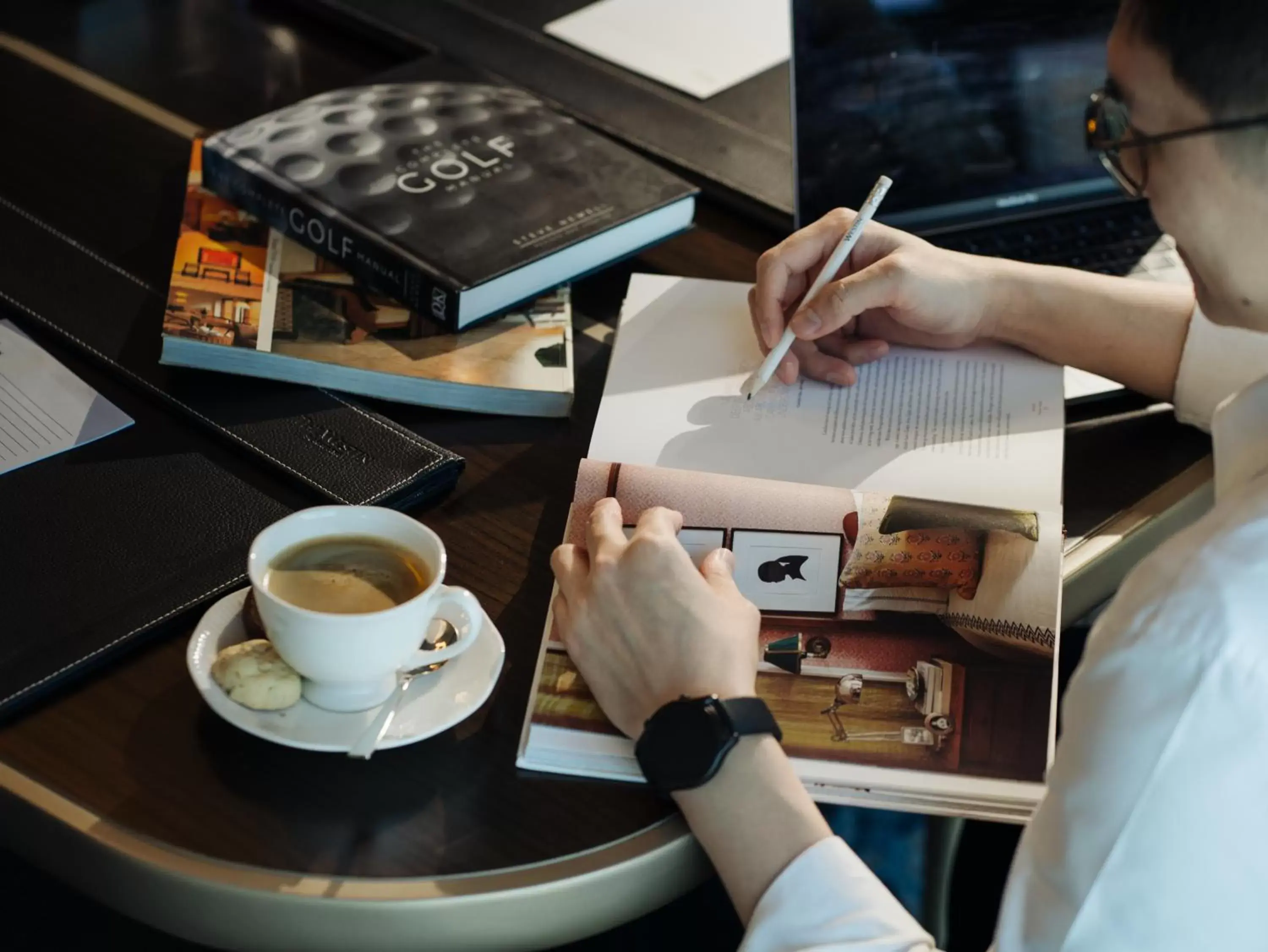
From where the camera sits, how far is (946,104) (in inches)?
47.5

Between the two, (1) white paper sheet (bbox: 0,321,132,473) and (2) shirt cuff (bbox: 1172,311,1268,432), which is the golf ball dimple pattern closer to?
(1) white paper sheet (bbox: 0,321,132,473)

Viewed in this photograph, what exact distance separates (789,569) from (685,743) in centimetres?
16

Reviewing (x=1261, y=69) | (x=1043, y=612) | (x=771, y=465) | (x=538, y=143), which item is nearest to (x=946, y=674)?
(x=1043, y=612)

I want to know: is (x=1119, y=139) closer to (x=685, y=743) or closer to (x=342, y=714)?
(x=685, y=743)

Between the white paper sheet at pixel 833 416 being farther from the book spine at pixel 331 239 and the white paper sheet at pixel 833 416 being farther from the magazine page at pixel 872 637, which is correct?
the book spine at pixel 331 239

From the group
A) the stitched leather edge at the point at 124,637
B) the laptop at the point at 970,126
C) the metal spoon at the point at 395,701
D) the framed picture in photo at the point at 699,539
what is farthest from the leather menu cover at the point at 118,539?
the laptop at the point at 970,126

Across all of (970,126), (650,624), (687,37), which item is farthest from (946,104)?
(650,624)

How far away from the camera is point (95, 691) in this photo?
75cm

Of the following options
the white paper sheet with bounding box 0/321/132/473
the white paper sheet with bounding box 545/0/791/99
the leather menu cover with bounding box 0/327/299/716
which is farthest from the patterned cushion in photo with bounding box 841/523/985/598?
the white paper sheet with bounding box 545/0/791/99

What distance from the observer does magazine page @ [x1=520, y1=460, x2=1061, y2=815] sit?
2.42 ft

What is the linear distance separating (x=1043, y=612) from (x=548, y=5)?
1013mm

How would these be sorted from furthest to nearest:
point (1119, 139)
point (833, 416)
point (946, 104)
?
point (946, 104) → point (833, 416) → point (1119, 139)

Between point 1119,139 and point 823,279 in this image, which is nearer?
point 1119,139

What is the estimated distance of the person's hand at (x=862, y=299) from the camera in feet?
3.32
